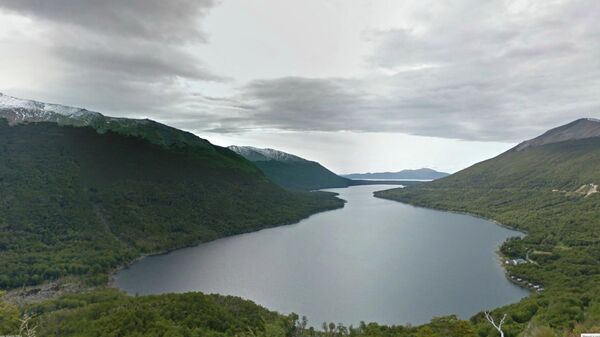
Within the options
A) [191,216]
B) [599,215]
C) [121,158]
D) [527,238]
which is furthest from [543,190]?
[121,158]

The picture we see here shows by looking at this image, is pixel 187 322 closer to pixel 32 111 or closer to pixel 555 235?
pixel 555 235

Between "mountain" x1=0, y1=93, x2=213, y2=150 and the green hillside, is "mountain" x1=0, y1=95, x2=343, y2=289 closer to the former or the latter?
the green hillside

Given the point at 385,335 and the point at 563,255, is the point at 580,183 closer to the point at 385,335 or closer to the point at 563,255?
the point at 563,255

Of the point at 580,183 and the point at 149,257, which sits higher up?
the point at 580,183

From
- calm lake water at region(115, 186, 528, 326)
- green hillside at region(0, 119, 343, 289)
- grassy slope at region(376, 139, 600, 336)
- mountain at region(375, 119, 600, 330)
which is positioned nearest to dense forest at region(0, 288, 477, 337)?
calm lake water at region(115, 186, 528, 326)

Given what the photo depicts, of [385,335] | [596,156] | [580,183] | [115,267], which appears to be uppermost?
[596,156]

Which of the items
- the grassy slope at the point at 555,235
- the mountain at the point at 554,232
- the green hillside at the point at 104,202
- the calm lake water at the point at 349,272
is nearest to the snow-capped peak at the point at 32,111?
the green hillside at the point at 104,202
